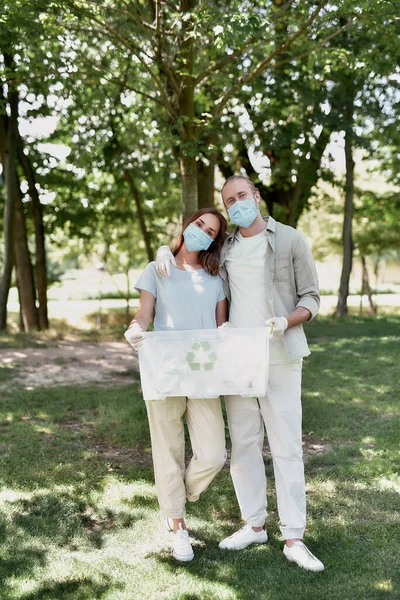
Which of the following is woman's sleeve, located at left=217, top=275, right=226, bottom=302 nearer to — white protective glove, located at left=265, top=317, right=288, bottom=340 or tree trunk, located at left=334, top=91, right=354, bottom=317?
white protective glove, located at left=265, top=317, right=288, bottom=340

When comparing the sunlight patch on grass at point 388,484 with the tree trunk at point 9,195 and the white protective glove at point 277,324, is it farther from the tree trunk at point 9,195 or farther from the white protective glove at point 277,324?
the tree trunk at point 9,195

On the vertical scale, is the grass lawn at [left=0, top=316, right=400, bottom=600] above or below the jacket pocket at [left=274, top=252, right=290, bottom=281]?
below

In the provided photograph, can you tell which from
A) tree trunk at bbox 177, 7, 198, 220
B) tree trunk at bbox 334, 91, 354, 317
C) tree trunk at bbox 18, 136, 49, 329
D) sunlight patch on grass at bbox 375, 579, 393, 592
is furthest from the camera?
tree trunk at bbox 334, 91, 354, 317

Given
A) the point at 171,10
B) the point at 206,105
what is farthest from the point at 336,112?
the point at 171,10

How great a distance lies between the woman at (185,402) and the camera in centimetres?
402

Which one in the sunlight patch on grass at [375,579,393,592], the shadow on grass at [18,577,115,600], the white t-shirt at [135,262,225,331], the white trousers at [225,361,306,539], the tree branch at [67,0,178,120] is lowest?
the sunlight patch on grass at [375,579,393,592]

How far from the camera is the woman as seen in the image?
13.2 ft

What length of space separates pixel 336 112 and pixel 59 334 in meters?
7.06

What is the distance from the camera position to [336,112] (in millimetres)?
13266

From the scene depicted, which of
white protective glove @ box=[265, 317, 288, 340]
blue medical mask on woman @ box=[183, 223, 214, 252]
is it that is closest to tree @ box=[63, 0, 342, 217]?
blue medical mask on woman @ box=[183, 223, 214, 252]

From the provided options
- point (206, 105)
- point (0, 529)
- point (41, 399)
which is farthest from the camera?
point (206, 105)

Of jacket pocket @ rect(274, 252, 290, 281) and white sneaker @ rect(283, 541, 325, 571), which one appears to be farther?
jacket pocket @ rect(274, 252, 290, 281)

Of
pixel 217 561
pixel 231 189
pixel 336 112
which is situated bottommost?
pixel 217 561

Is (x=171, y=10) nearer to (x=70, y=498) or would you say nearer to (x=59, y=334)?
(x=59, y=334)
